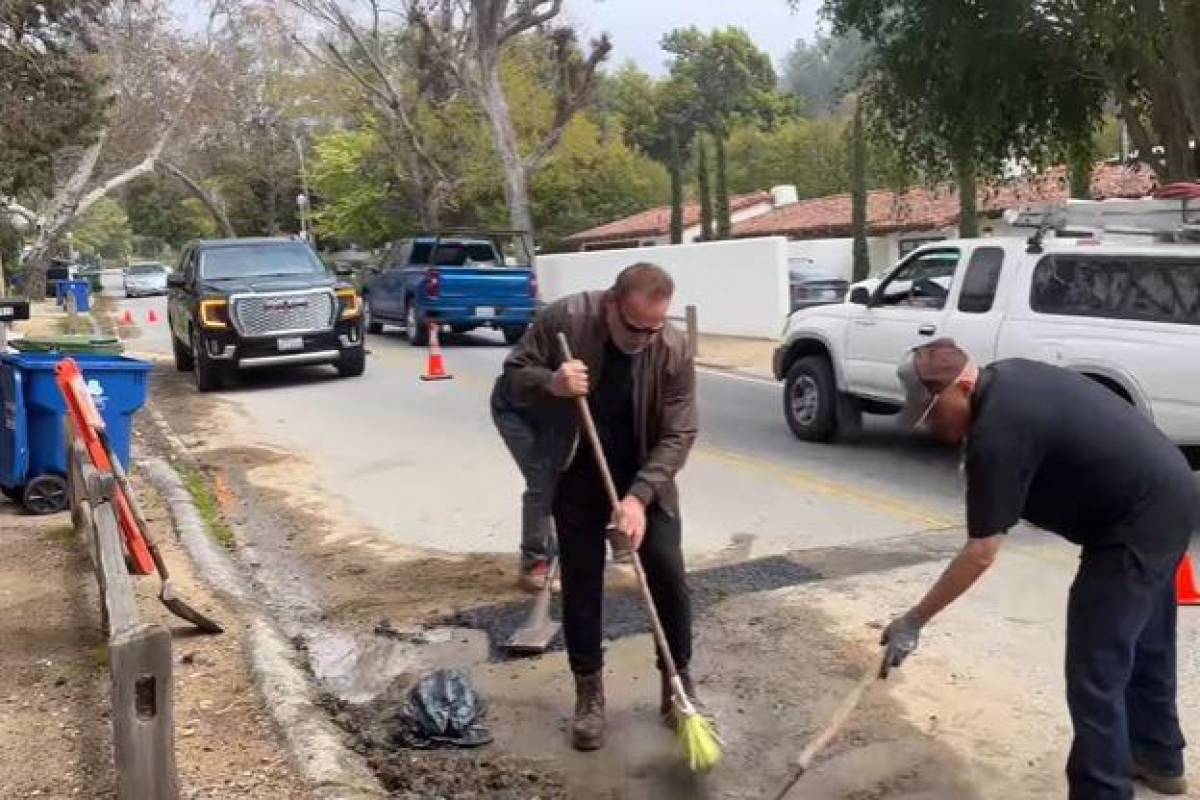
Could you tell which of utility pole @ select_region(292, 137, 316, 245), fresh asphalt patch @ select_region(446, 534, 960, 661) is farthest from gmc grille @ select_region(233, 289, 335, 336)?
utility pole @ select_region(292, 137, 316, 245)

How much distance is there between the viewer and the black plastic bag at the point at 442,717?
15.0 ft

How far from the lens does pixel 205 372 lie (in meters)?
15.6

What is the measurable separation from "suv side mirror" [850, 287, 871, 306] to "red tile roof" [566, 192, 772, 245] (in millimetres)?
35111

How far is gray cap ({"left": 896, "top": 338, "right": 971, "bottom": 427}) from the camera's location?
132 inches

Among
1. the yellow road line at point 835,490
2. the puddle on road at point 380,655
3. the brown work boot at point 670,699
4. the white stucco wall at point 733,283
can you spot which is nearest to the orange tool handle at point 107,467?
the puddle on road at point 380,655

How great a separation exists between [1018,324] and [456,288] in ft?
40.9

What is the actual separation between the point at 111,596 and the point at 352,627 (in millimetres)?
1988

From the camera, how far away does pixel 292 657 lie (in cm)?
547

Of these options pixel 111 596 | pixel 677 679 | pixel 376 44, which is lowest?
pixel 677 679

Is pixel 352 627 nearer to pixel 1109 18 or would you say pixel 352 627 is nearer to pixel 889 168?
pixel 1109 18

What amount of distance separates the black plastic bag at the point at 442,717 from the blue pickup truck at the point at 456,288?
15133 millimetres

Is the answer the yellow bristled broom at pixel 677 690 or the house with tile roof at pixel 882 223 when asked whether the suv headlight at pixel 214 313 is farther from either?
the house with tile roof at pixel 882 223

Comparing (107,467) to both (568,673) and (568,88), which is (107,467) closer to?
(568,673)

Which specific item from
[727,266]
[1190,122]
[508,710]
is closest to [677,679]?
[508,710]
